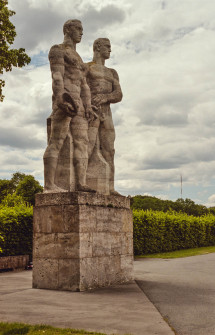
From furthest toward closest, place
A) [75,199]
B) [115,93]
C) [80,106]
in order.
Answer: [115,93] → [80,106] → [75,199]

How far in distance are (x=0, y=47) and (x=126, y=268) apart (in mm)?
7567

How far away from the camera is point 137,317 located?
6.03 metres

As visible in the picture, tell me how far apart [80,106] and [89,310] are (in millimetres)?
4855

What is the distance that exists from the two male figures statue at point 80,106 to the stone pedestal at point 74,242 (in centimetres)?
48

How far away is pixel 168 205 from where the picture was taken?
2667 inches

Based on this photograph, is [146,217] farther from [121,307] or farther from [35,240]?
[121,307]

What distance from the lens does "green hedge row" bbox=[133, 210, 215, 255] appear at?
23.3 metres

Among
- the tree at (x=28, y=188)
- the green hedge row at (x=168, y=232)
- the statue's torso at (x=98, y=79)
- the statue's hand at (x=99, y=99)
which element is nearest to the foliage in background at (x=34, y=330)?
the statue's hand at (x=99, y=99)

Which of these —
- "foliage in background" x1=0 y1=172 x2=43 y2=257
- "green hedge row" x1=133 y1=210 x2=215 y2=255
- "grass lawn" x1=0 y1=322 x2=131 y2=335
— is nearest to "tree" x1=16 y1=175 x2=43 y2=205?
"green hedge row" x1=133 y1=210 x2=215 y2=255

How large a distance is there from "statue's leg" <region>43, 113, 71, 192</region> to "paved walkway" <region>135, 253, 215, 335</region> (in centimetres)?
310

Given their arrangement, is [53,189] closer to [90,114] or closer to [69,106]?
[69,106]

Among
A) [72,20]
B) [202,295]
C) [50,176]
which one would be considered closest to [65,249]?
[50,176]

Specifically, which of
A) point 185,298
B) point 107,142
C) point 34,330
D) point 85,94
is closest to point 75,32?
point 85,94

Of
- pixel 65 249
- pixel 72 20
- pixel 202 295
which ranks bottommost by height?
pixel 202 295
